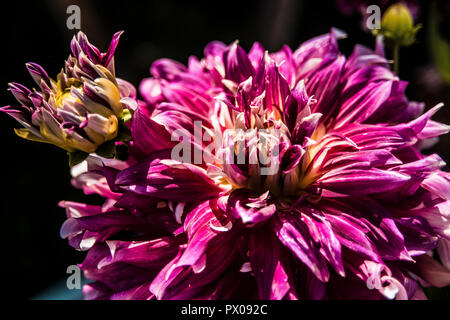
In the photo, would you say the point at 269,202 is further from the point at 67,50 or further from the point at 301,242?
the point at 67,50

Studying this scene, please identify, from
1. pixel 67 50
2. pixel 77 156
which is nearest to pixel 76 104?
pixel 77 156

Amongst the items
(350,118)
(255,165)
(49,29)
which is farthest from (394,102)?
(49,29)

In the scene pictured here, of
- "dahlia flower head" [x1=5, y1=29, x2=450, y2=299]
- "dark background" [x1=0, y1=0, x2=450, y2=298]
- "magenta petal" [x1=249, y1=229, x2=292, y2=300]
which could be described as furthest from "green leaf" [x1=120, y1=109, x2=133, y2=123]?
"dark background" [x1=0, y1=0, x2=450, y2=298]

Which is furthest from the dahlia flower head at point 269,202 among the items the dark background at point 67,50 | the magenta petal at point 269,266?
the dark background at point 67,50

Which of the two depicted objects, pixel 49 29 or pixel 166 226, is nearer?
pixel 166 226

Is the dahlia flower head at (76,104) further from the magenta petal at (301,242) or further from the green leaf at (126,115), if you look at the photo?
the magenta petal at (301,242)

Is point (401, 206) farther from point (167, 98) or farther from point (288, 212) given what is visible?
point (167, 98)
